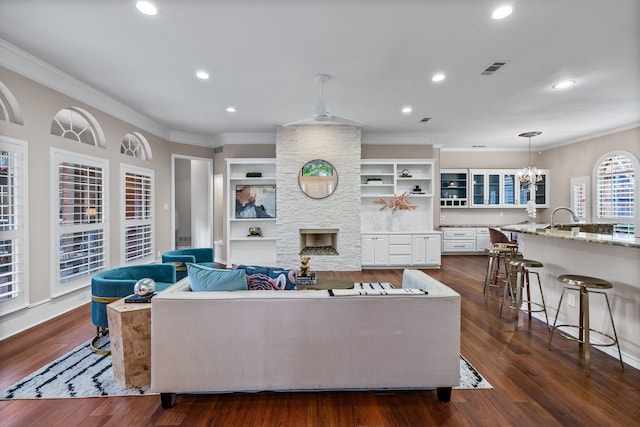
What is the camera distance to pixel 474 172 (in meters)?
7.79

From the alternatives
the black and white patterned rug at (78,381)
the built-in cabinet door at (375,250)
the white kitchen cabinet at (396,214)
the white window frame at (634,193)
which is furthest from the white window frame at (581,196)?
the black and white patterned rug at (78,381)

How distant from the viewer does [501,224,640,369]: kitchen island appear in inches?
96.5

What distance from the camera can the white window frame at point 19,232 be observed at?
2951 mm

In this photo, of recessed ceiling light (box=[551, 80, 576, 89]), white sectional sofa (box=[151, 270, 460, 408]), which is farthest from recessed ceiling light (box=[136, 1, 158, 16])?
recessed ceiling light (box=[551, 80, 576, 89])

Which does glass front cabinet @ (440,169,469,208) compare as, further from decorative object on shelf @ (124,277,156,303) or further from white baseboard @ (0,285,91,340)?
white baseboard @ (0,285,91,340)

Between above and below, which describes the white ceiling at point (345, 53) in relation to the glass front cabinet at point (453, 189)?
above

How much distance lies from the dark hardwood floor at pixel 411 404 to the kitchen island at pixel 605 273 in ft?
0.90

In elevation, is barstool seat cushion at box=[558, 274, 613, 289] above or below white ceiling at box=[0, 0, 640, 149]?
below

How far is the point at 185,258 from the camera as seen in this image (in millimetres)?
4062

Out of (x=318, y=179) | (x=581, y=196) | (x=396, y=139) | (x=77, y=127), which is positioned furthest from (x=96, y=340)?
(x=581, y=196)

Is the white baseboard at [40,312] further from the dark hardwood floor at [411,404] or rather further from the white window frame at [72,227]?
the dark hardwood floor at [411,404]

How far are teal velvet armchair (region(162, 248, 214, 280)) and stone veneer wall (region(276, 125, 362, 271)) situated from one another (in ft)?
5.25

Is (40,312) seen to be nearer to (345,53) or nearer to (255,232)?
(255,232)

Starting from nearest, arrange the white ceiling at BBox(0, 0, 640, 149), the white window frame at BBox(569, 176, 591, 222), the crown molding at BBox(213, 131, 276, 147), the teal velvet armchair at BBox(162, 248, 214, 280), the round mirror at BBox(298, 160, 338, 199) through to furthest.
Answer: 1. the white ceiling at BBox(0, 0, 640, 149)
2. the teal velvet armchair at BBox(162, 248, 214, 280)
3. the round mirror at BBox(298, 160, 338, 199)
4. the crown molding at BBox(213, 131, 276, 147)
5. the white window frame at BBox(569, 176, 591, 222)
